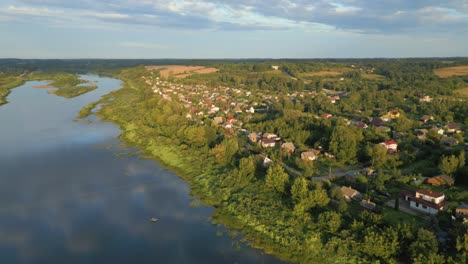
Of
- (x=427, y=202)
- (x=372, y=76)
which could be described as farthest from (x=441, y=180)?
(x=372, y=76)

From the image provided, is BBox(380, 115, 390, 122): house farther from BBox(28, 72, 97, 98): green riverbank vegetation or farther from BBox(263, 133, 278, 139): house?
BBox(28, 72, 97, 98): green riverbank vegetation

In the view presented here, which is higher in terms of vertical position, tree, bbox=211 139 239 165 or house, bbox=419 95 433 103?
house, bbox=419 95 433 103

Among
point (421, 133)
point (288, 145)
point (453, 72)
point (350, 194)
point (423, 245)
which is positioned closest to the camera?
point (423, 245)

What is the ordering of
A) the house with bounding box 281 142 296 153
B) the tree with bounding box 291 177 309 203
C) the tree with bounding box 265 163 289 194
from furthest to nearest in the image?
the house with bounding box 281 142 296 153
the tree with bounding box 265 163 289 194
the tree with bounding box 291 177 309 203

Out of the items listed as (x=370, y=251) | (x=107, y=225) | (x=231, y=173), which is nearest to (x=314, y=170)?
(x=231, y=173)

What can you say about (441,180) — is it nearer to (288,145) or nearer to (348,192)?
(348,192)

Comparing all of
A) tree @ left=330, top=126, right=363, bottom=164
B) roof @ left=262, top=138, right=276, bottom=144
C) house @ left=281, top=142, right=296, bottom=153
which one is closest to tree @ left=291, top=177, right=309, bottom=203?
tree @ left=330, top=126, right=363, bottom=164

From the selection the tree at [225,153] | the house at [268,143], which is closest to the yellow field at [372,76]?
the house at [268,143]

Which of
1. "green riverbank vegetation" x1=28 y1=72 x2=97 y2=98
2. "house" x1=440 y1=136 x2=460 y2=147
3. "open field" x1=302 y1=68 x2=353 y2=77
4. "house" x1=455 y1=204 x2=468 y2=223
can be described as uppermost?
"open field" x1=302 y1=68 x2=353 y2=77
